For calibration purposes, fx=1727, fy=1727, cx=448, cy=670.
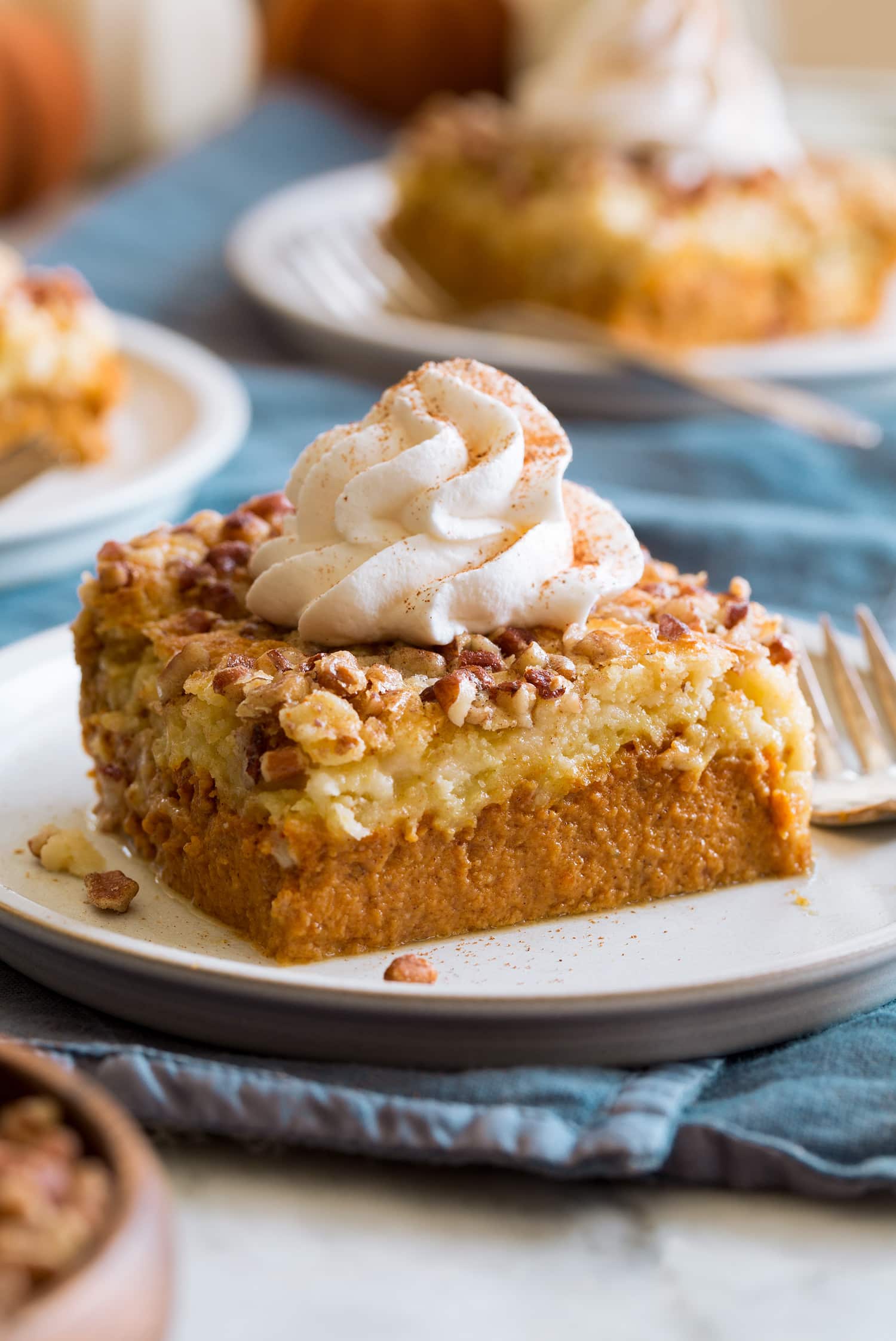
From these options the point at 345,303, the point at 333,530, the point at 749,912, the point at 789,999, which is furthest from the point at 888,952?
the point at 345,303

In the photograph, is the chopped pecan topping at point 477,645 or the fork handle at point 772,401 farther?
the fork handle at point 772,401

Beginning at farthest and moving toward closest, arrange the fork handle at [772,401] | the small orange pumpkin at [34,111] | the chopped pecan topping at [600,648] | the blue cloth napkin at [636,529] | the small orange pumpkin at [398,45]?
the small orange pumpkin at [398,45], the small orange pumpkin at [34,111], the fork handle at [772,401], the chopped pecan topping at [600,648], the blue cloth napkin at [636,529]

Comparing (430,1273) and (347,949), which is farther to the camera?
(347,949)

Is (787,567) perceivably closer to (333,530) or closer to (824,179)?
(333,530)

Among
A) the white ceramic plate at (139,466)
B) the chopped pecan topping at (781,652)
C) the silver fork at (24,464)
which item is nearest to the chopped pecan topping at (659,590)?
the chopped pecan topping at (781,652)

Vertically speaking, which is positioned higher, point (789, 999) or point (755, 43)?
point (789, 999)

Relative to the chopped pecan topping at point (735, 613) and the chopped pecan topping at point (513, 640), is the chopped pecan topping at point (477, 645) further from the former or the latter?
the chopped pecan topping at point (735, 613)

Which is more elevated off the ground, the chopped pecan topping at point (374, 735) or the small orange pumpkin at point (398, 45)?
the chopped pecan topping at point (374, 735)

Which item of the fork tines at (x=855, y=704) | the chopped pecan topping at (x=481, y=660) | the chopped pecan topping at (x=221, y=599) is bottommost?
the fork tines at (x=855, y=704)
